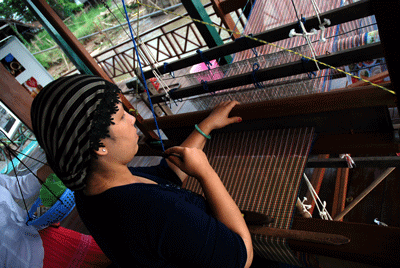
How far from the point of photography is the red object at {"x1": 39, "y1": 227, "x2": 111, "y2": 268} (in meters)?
2.75

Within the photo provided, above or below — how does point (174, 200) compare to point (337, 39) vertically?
above

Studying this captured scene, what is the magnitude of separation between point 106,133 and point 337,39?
2228 mm

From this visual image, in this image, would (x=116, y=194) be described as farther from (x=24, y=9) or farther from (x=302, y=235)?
(x=24, y=9)

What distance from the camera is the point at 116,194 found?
1.12m

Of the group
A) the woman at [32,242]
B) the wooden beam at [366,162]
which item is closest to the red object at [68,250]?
the woman at [32,242]

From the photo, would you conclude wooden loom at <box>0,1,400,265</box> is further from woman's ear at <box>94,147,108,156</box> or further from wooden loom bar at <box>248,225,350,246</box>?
woman's ear at <box>94,147,108,156</box>

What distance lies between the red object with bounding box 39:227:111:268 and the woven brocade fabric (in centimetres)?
159

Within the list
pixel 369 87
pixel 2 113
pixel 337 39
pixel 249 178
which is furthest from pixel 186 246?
pixel 2 113

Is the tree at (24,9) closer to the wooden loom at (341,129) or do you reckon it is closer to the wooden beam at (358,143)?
the wooden loom at (341,129)

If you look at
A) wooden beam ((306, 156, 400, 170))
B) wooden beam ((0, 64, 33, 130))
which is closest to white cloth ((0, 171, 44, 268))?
wooden beam ((0, 64, 33, 130))

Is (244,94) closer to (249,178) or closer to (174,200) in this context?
(249,178)

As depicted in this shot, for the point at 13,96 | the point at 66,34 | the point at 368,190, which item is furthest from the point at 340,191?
the point at 13,96

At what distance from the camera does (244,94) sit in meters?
2.18

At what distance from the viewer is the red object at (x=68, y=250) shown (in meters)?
2.75
